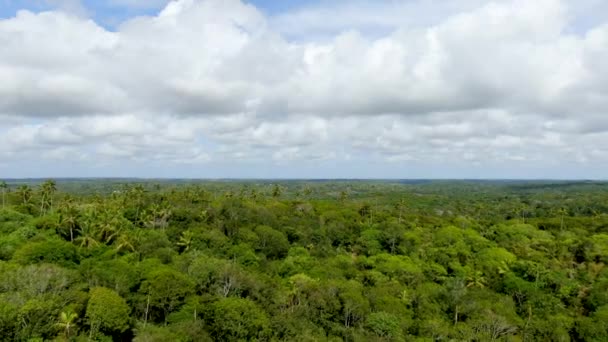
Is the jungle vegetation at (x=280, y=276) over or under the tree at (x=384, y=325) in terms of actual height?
over

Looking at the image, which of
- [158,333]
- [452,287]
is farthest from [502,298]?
[158,333]

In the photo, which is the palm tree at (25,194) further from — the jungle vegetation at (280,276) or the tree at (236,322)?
the tree at (236,322)

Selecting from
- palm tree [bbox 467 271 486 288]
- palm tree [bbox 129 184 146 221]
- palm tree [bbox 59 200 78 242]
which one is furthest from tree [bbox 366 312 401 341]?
palm tree [bbox 129 184 146 221]

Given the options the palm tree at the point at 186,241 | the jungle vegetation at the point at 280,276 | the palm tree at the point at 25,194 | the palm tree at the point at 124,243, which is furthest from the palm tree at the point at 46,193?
the palm tree at the point at 186,241

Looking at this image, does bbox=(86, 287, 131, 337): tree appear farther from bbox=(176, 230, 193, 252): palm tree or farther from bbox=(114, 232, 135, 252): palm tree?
bbox=(176, 230, 193, 252): palm tree

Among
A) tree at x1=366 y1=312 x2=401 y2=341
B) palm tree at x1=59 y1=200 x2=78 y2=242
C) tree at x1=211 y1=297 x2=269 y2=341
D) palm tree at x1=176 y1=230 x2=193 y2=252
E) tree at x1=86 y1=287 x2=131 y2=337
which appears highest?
palm tree at x1=59 y1=200 x2=78 y2=242

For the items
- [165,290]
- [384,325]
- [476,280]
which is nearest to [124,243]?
[165,290]

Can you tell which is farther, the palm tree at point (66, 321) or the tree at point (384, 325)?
the tree at point (384, 325)
